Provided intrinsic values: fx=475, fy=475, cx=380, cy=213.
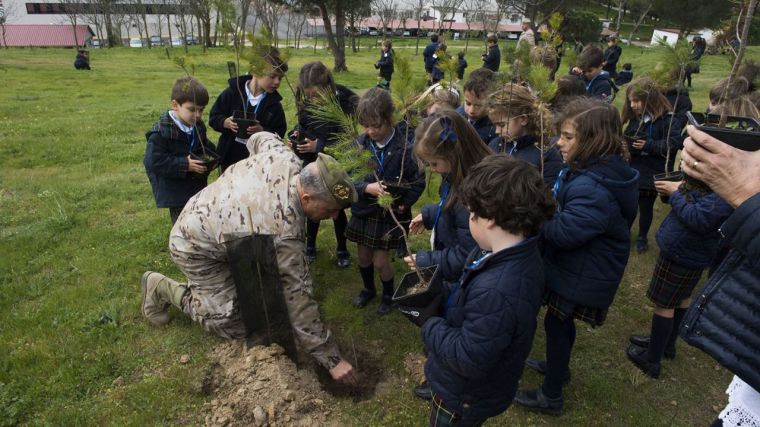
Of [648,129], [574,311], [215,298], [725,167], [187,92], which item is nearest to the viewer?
Answer: [725,167]

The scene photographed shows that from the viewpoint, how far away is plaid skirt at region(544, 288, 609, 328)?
2.46m

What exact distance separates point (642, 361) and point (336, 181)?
2.36 metres

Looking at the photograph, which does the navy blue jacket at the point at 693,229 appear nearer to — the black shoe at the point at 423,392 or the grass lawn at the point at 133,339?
the grass lawn at the point at 133,339

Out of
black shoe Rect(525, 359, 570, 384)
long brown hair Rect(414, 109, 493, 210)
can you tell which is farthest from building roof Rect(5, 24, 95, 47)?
black shoe Rect(525, 359, 570, 384)

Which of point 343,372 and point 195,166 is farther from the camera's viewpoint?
point 195,166

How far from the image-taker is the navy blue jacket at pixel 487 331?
1690 millimetres

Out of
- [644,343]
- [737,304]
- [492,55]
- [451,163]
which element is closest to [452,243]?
[451,163]

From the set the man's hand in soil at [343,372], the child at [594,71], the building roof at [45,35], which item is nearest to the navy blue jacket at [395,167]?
the man's hand in soil at [343,372]

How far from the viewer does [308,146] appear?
4.04 m

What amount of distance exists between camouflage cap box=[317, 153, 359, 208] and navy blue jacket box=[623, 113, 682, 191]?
287 centimetres

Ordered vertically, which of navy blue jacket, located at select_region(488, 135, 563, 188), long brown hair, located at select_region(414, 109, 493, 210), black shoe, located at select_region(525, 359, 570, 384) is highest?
long brown hair, located at select_region(414, 109, 493, 210)

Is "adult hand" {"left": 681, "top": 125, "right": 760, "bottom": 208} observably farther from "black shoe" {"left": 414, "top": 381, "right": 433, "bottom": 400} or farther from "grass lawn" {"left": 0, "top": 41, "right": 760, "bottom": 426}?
"black shoe" {"left": 414, "top": 381, "right": 433, "bottom": 400}

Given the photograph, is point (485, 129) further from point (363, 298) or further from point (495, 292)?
point (495, 292)

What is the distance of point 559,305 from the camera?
8.18 feet
